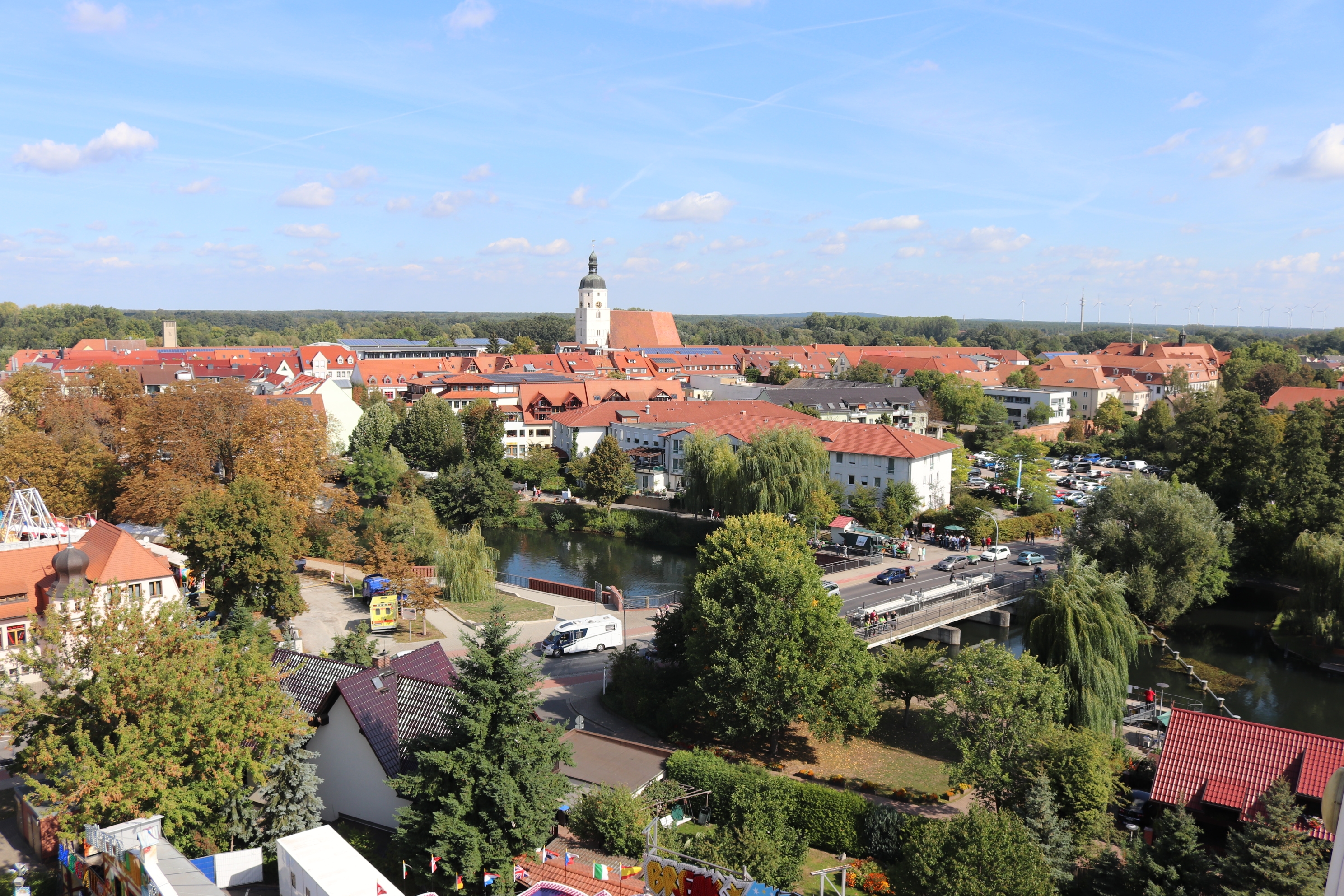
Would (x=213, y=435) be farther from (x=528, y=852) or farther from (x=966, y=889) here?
(x=966, y=889)

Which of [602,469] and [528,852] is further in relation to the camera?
[602,469]

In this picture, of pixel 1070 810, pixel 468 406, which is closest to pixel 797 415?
pixel 468 406

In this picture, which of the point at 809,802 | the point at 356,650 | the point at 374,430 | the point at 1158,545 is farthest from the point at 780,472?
the point at 374,430

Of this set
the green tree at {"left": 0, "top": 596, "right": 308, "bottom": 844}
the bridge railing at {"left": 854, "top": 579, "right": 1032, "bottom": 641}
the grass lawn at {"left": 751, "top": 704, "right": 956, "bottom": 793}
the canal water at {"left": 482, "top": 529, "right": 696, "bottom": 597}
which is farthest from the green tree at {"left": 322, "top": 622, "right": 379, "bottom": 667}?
the canal water at {"left": 482, "top": 529, "right": 696, "bottom": 597}

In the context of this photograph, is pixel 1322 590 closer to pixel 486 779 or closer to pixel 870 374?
pixel 486 779

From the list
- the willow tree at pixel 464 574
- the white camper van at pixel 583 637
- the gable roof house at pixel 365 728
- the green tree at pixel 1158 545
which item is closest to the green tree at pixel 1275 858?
the gable roof house at pixel 365 728

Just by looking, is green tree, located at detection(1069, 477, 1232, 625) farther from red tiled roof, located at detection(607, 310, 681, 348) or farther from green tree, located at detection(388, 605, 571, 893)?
red tiled roof, located at detection(607, 310, 681, 348)

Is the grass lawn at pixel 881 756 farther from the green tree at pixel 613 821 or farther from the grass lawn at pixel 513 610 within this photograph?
the grass lawn at pixel 513 610
